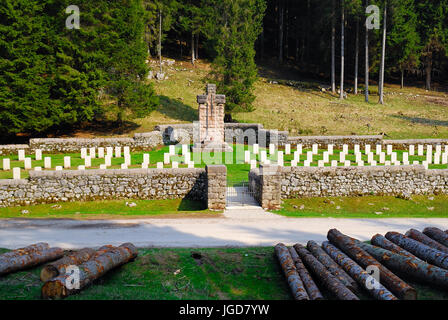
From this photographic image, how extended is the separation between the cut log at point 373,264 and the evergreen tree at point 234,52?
89.7 feet

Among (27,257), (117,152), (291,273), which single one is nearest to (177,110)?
(117,152)

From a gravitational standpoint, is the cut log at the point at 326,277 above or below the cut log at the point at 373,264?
below

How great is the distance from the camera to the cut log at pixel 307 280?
6.76 m

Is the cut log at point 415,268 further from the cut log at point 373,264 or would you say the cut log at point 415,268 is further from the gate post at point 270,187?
the gate post at point 270,187

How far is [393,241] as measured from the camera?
9.48 metres

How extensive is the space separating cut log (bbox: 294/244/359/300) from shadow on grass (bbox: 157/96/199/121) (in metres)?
29.0

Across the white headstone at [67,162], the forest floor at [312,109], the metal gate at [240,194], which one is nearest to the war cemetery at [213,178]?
the white headstone at [67,162]

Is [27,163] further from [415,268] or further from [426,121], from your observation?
[426,121]

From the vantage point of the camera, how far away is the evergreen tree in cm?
3609

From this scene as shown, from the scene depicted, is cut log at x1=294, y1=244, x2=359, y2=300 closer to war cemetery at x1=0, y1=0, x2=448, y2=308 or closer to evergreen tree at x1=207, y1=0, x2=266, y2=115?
war cemetery at x1=0, y1=0, x2=448, y2=308

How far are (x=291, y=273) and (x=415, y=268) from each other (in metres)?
2.45

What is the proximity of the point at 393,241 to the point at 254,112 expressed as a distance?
30361mm
